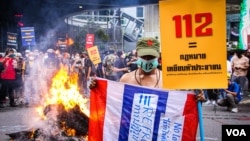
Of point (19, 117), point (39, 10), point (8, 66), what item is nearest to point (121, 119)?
point (19, 117)

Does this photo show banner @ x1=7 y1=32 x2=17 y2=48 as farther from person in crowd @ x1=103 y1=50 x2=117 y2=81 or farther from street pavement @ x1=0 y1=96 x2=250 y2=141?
street pavement @ x1=0 y1=96 x2=250 y2=141

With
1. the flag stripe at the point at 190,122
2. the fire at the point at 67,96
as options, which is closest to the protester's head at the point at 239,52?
→ the fire at the point at 67,96

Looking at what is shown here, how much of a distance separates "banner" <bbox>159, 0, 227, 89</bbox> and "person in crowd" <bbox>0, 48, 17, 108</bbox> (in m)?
10.1

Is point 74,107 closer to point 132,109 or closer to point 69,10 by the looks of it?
point 132,109

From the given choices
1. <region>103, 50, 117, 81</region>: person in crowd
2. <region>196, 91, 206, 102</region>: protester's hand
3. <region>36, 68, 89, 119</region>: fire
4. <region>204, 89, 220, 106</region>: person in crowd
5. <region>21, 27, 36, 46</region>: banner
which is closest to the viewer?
<region>196, 91, 206, 102</region>: protester's hand

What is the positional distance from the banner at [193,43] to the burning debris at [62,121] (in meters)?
3.20

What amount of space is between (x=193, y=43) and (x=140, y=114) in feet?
2.83

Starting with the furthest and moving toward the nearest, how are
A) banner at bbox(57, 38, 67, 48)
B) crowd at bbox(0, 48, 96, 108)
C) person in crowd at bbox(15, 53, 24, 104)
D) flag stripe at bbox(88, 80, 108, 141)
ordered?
banner at bbox(57, 38, 67, 48), person in crowd at bbox(15, 53, 24, 104), crowd at bbox(0, 48, 96, 108), flag stripe at bbox(88, 80, 108, 141)

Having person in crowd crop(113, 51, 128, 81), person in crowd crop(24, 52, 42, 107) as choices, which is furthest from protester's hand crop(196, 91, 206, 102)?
person in crowd crop(113, 51, 128, 81)

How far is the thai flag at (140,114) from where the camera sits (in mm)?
3968

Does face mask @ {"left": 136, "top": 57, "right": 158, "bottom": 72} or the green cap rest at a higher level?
the green cap

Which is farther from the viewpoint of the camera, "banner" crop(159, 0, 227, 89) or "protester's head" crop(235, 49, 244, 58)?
"protester's head" crop(235, 49, 244, 58)

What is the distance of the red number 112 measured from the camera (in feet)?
12.0

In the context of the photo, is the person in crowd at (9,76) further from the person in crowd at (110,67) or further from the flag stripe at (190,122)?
the flag stripe at (190,122)
